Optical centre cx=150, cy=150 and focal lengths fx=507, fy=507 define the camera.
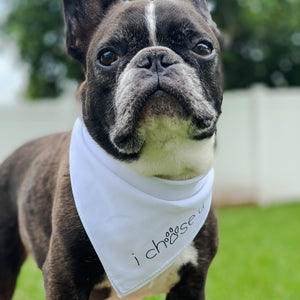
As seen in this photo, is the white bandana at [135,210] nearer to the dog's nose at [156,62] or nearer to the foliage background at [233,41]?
the dog's nose at [156,62]

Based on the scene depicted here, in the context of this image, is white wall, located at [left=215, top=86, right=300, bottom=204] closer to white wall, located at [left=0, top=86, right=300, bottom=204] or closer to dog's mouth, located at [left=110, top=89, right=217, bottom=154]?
white wall, located at [left=0, top=86, right=300, bottom=204]

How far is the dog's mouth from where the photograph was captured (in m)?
1.94

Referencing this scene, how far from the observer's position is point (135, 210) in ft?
7.88

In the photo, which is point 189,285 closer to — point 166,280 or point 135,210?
point 166,280

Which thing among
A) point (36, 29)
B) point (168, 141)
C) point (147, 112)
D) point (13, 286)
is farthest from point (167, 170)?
point (36, 29)

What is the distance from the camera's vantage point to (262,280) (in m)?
4.61

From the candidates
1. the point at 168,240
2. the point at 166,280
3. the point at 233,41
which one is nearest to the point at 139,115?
the point at 168,240

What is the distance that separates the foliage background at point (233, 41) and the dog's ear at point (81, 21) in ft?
26.5

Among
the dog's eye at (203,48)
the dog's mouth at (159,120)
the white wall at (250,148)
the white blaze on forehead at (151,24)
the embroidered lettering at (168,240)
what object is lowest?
the white wall at (250,148)

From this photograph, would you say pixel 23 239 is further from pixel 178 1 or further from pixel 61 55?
pixel 61 55

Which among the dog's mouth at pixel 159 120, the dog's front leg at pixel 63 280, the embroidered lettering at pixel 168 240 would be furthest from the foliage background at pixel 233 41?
the dog's front leg at pixel 63 280

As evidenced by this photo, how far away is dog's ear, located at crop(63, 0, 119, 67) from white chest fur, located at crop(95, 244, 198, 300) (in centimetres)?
105

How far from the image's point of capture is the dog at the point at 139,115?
6.44 ft

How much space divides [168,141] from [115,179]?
1.37 feet
